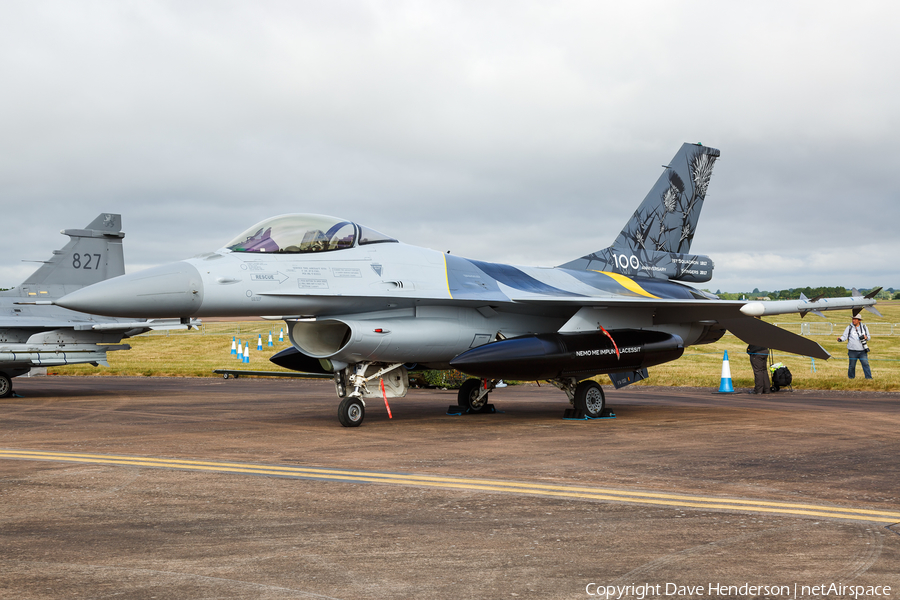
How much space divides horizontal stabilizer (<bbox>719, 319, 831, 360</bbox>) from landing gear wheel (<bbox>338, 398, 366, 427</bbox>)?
6909 mm

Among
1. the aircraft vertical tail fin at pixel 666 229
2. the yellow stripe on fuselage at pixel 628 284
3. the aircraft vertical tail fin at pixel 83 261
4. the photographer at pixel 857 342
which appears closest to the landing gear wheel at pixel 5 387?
the aircraft vertical tail fin at pixel 83 261

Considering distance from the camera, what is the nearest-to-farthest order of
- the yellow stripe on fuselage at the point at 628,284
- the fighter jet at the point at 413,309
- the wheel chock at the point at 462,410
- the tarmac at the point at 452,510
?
the tarmac at the point at 452,510 → the fighter jet at the point at 413,309 → the wheel chock at the point at 462,410 → the yellow stripe on fuselage at the point at 628,284

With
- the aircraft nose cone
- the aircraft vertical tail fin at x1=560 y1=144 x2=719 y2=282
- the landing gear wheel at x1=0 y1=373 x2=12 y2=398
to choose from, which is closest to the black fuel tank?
the aircraft vertical tail fin at x1=560 y1=144 x2=719 y2=282

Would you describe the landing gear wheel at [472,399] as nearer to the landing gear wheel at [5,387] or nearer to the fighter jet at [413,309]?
the fighter jet at [413,309]

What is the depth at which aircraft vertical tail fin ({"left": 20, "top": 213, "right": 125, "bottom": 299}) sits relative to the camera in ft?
62.3

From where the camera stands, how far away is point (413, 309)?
441 inches

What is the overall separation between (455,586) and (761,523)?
7.75ft

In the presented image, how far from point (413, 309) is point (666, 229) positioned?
676cm

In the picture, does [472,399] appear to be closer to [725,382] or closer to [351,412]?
[351,412]

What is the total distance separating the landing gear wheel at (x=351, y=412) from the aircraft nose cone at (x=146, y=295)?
2.48 meters

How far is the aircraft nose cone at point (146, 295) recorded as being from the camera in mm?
9070

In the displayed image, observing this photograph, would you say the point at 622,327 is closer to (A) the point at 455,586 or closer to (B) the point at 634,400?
(B) the point at 634,400

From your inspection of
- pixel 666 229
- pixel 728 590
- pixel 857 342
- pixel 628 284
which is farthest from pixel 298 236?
pixel 857 342

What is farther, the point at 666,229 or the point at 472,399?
the point at 666,229
